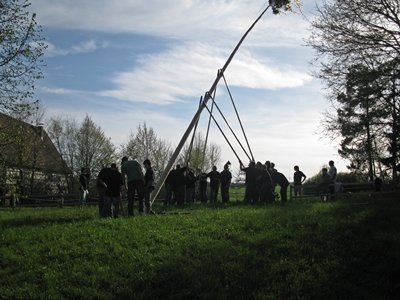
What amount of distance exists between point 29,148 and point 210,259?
40798mm

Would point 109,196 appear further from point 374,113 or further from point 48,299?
point 374,113

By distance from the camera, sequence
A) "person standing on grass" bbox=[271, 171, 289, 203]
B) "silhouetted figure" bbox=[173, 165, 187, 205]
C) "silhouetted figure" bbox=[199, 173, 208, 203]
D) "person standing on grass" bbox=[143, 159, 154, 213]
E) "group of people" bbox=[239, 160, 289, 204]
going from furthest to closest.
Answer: "silhouetted figure" bbox=[199, 173, 208, 203] → "silhouetted figure" bbox=[173, 165, 187, 205] → "person standing on grass" bbox=[271, 171, 289, 203] → "group of people" bbox=[239, 160, 289, 204] → "person standing on grass" bbox=[143, 159, 154, 213]

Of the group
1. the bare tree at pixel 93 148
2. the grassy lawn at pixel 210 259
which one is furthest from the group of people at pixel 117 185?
the bare tree at pixel 93 148

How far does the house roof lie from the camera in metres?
14.5

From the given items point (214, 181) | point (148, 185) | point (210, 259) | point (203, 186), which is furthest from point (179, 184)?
point (210, 259)

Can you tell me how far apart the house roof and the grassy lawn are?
3086mm

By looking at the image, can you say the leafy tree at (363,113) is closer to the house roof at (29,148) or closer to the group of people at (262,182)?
the group of people at (262,182)

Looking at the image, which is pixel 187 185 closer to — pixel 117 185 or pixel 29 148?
pixel 117 185

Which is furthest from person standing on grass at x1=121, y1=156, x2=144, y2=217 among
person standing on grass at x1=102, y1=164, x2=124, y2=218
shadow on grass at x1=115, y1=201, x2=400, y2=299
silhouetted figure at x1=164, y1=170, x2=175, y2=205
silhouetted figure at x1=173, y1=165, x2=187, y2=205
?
silhouetted figure at x1=164, y1=170, x2=175, y2=205

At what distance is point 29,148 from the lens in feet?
154

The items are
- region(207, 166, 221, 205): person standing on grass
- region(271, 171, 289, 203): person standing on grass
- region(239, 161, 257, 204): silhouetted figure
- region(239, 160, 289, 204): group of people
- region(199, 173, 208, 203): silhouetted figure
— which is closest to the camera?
region(239, 160, 289, 204): group of people

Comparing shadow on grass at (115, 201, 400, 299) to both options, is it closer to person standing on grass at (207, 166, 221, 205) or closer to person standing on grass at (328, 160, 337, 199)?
person standing on grass at (328, 160, 337, 199)

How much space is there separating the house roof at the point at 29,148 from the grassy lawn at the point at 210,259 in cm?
309

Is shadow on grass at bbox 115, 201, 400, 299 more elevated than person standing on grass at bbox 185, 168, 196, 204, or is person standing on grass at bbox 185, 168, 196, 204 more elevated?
Answer: person standing on grass at bbox 185, 168, 196, 204
